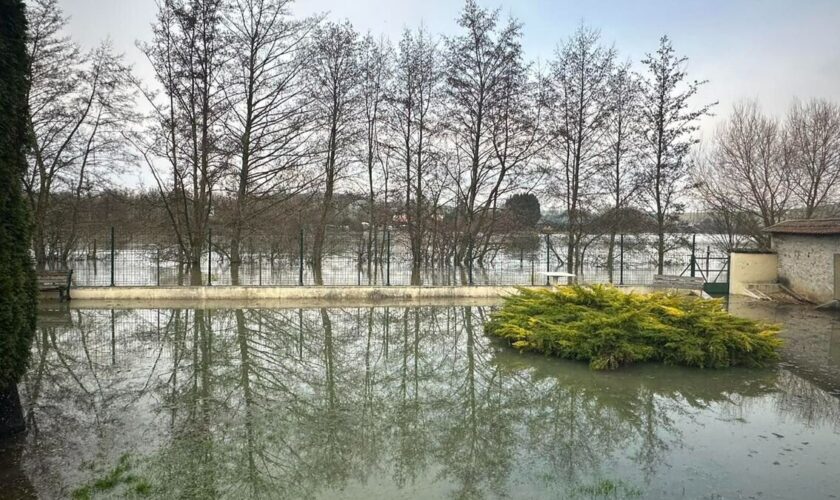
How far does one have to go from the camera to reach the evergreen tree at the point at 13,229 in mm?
5566

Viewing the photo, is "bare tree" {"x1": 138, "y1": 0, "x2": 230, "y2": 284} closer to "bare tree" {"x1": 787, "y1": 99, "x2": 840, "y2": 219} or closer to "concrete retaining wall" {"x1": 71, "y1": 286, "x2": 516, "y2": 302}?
"concrete retaining wall" {"x1": 71, "y1": 286, "x2": 516, "y2": 302}

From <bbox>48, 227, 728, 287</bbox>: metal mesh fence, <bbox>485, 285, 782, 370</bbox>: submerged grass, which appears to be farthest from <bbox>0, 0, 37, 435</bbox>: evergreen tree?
<bbox>48, 227, 728, 287</bbox>: metal mesh fence

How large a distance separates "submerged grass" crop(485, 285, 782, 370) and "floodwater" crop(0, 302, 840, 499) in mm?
312

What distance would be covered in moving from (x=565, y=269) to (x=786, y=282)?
7151mm

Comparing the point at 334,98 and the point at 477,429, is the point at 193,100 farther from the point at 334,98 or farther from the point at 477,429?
the point at 477,429

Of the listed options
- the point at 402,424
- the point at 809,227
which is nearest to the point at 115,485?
the point at 402,424

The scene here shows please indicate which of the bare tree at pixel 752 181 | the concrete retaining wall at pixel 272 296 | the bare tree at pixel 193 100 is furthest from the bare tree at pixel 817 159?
the bare tree at pixel 193 100

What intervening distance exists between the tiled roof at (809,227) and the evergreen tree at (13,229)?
17.9 meters

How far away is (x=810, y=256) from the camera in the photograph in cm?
1606

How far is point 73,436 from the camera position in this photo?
552cm

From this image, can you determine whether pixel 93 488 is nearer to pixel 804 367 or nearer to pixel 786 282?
pixel 804 367

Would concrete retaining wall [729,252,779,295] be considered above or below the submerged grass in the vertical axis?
above

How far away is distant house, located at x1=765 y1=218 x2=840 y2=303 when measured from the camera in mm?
15109

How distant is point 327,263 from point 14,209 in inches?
544
